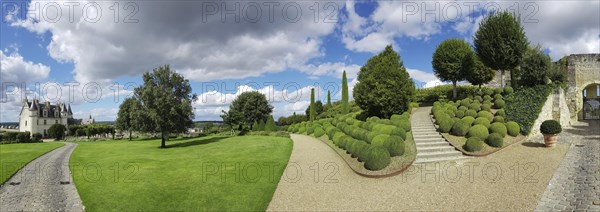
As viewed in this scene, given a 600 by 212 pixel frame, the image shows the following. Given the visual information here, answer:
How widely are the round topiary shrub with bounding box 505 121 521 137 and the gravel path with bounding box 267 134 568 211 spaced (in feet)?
8.09

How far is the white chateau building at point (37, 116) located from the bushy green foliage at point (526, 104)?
327 ft

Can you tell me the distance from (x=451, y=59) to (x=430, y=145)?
18382 mm

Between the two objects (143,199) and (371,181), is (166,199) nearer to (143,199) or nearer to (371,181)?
(143,199)

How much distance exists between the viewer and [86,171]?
58.3ft

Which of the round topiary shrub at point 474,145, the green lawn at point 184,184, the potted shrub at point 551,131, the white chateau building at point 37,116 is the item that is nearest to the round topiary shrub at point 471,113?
the potted shrub at point 551,131

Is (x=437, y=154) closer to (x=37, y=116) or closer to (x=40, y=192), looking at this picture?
(x=40, y=192)

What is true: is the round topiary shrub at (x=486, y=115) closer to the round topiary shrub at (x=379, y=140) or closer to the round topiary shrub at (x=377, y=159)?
the round topiary shrub at (x=379, y=140)

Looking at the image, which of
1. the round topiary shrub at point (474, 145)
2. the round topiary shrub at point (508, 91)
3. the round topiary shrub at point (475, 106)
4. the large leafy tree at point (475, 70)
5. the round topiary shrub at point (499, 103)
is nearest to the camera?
the round topiary shrub at point (474, 145)

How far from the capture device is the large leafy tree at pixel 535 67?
24.6 m

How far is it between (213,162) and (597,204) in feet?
55.5

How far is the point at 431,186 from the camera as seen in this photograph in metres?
11.9

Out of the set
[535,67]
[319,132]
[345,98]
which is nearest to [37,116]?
[345,98]

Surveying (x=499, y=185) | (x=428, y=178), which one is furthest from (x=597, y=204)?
(x=428, y=178)

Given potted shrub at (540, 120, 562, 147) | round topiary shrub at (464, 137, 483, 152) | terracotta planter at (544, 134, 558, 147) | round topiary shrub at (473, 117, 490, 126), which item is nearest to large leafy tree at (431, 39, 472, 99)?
round topiary shrub at (473, 117, 490, 126)
